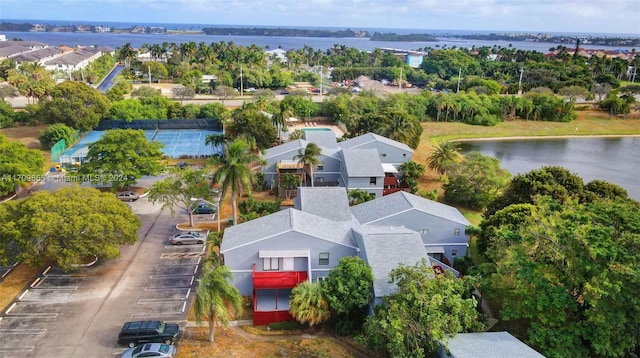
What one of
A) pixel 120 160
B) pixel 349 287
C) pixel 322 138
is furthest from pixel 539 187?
pixel 120 160

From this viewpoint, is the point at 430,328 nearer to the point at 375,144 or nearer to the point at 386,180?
the point at 386,180

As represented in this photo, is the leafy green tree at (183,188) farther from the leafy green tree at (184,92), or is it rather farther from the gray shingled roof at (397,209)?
the leafy green tree at (184,92)

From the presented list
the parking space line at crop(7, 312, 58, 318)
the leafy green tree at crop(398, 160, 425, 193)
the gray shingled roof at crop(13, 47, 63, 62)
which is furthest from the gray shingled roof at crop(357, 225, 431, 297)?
the gray shingled roof at crop(13, 47, 63, 62)

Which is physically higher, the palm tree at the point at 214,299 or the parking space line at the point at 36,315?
the palm tree at the point at 214,299

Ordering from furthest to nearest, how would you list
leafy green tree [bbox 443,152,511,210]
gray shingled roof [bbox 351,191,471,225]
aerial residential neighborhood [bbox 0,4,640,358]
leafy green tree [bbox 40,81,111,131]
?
leafy green tree [bbox 40,81,111,131] → leafy green tree [bbox 443,152,511,210] → gray shingled roof [bbox 351,191,471,225] → aerial residential neighborhood [bbox 0,4,640,358]

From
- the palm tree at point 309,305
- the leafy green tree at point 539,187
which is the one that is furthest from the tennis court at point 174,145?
the leafy green tree at point 539,187

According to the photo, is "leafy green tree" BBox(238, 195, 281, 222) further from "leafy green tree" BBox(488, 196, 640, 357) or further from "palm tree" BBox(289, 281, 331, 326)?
"leafy green tree" BBox(488, 196, 640, 357)

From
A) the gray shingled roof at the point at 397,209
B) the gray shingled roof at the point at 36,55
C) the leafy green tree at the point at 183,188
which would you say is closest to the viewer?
the gray shingled roof at the point at 397,209

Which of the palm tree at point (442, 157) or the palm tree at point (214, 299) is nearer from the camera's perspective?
the palm tree at point (214, 299)
